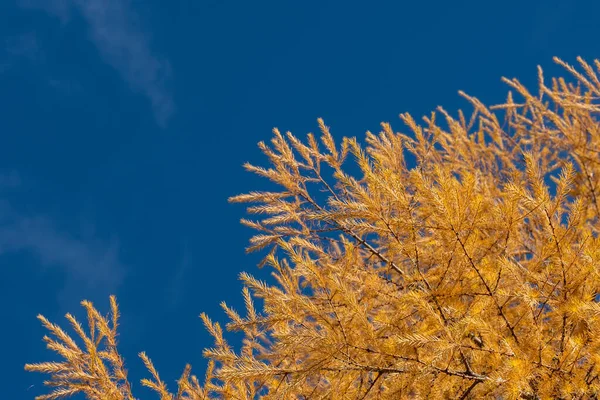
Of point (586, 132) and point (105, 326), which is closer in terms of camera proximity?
point (105, 326)

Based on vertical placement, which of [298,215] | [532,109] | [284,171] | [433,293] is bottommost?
[433,293]

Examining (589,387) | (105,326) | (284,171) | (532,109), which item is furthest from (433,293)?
(532,109)

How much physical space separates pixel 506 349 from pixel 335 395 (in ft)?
2.88

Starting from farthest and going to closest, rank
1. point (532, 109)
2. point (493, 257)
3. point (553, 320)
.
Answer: point (532, 109)
point (493, 257)
point (553, 320)

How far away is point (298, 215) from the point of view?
357 centimetres

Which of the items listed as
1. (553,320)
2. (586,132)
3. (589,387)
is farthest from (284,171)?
(586,132)

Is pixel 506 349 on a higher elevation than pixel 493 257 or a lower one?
lower

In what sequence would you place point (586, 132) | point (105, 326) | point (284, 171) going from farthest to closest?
point (586, 132), point (284, 171), point (105, 326)

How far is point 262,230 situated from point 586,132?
354cm

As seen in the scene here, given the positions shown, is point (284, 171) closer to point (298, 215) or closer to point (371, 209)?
point (298, 215)

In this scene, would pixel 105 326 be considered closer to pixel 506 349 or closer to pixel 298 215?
pixel 298 215

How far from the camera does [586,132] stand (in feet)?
16.8

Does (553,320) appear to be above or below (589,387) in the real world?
above

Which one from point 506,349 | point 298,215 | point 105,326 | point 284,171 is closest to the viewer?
point 506,349
